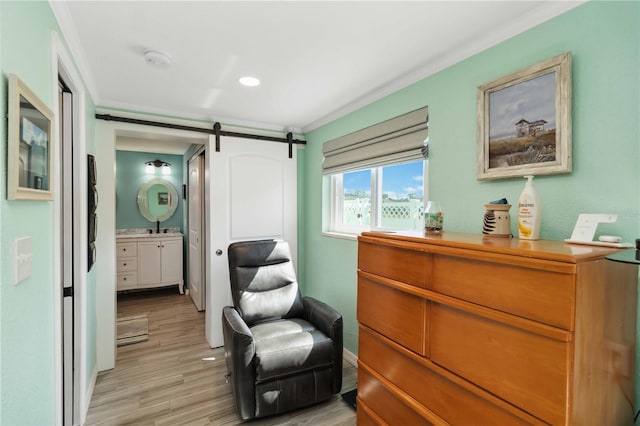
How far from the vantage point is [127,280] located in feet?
14.9

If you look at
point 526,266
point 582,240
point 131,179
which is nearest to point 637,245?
point 582,240

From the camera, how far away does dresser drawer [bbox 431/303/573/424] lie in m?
0.88

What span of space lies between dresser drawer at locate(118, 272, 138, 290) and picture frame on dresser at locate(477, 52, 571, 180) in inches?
192

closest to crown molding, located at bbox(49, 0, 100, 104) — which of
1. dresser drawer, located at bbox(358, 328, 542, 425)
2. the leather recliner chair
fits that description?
the leather recliner chair

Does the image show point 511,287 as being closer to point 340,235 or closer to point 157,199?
point 340,235

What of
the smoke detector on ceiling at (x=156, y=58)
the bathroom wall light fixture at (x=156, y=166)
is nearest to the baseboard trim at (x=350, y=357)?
the smoke detector on ceiling at (x=156, y=58)

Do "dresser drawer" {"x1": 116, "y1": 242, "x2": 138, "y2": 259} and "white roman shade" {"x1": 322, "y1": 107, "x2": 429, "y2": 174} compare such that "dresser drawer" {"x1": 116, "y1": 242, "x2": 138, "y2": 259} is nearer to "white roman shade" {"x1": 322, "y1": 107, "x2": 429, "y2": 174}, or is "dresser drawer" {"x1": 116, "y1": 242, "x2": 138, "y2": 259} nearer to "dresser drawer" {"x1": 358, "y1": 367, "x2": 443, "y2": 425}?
"white roman shade" {"x1": 322, "y1": 107, "x2": 429, "y2": 174}

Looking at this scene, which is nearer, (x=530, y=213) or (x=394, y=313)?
(x=530, y=213)

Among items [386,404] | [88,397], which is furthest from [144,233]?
[386,404]

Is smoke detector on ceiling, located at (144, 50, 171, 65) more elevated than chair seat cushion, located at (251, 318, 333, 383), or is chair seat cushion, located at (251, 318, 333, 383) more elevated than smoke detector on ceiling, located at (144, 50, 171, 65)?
smoke detector on ceiling, located at (144, 50, 171, 65)

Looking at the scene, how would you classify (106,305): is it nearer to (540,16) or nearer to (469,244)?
(469,244)

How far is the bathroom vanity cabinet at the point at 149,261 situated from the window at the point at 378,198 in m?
3.06

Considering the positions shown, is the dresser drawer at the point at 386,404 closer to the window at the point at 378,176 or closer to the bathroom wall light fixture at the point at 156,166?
the window at the point at 378,176

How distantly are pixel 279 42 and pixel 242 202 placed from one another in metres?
1.82
